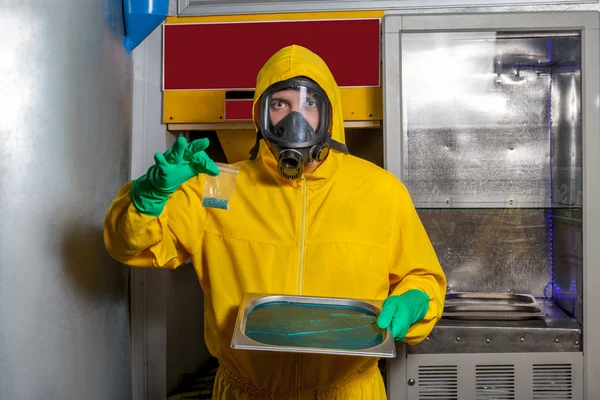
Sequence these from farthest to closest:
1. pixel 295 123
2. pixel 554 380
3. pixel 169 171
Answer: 1. pixel 554 380
2. pixel 295 123
3. pixel 169 171

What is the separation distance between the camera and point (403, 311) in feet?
4.56

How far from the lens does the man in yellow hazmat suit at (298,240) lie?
1526mm

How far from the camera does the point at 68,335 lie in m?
1.54

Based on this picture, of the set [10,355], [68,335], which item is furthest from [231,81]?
[10,355]

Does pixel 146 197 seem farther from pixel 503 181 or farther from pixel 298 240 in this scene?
pixel 503 181

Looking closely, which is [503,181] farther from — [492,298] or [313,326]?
[313,326]

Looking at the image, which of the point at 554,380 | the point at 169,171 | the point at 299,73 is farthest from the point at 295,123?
the point at 554,380

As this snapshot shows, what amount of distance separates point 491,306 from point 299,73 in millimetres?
1182

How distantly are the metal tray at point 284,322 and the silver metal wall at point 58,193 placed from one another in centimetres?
54

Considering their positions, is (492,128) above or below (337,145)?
above

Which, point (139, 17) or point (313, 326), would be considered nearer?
point (313, 326)

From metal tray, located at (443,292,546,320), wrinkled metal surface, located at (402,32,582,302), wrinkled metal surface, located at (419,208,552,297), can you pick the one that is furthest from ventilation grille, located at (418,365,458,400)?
wrinkled metal surface, located at (402,32,582,302)

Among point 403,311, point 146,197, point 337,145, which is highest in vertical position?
point 337,145

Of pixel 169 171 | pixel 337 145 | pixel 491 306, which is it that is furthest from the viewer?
pixel 491 306
